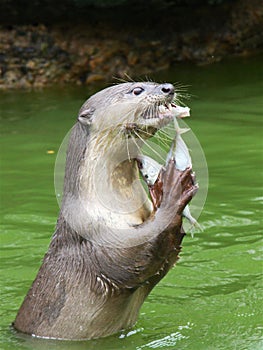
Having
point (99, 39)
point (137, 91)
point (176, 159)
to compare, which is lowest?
point (99, 39)

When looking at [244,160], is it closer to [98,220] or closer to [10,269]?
[10,269]

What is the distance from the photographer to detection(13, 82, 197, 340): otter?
13.9 ft

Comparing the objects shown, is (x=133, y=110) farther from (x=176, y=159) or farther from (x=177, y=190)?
(x=177, y=190)

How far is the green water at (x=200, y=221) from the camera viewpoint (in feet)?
15.8

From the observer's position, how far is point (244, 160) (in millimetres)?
7832

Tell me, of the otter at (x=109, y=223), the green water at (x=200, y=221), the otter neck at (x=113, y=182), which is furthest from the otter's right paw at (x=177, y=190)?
the green water at (x=200, y=221)

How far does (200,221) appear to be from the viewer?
6.59 m

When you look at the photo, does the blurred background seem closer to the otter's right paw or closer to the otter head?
the otter head

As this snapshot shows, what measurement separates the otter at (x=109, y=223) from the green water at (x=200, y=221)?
17cm

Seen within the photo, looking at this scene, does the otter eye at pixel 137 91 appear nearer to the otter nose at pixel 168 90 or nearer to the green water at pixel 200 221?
the otter nose at pixel 168 90

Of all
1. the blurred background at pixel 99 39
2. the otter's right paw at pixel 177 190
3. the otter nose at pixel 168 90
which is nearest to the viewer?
the otter's right paw at pixel 177 190

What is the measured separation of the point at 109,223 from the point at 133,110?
20.7 inches

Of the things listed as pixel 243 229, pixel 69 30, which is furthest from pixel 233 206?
pixel 69 30

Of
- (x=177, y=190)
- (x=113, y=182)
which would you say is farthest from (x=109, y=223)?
(x=177, y=190)
